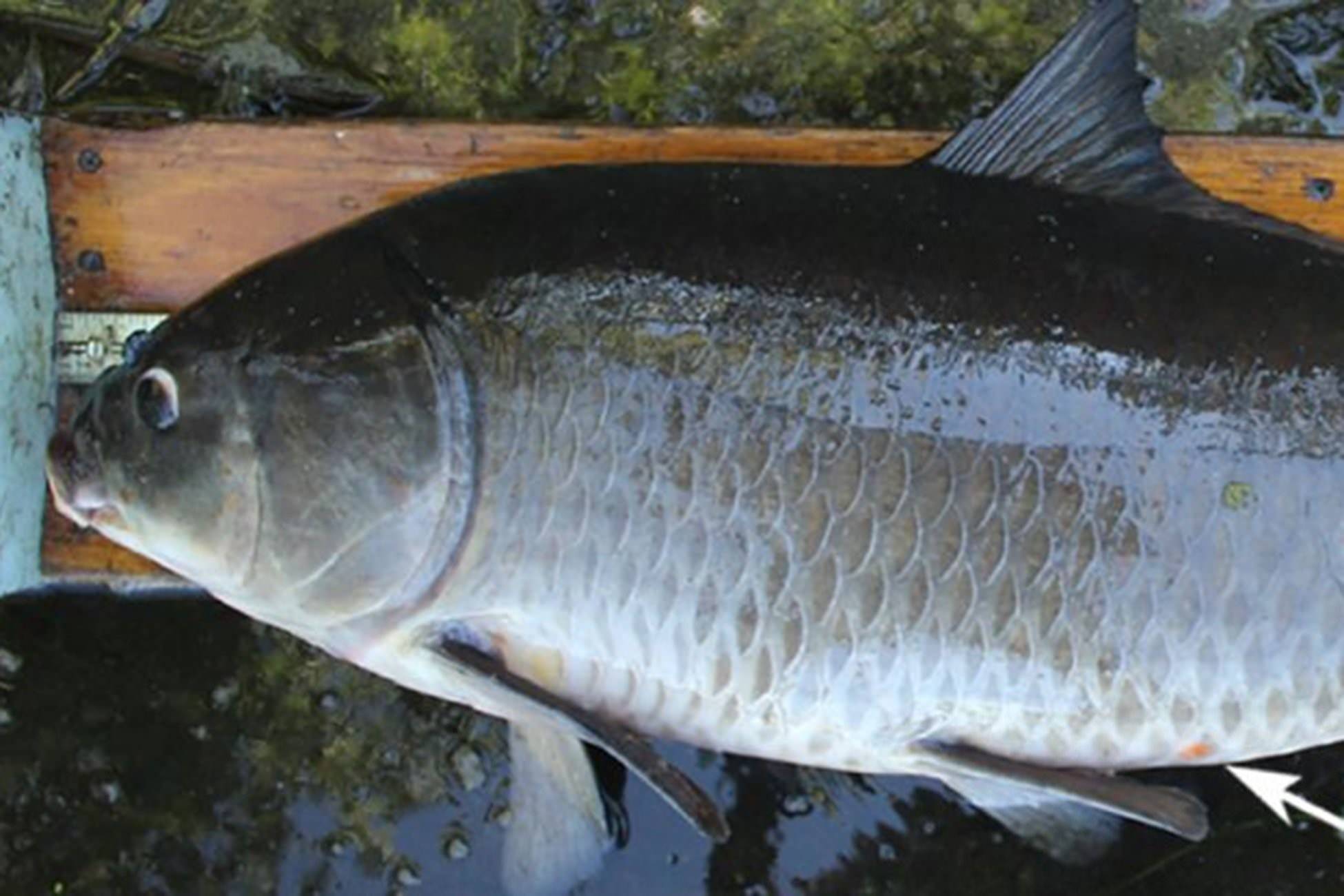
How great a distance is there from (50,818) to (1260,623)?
2.47 m

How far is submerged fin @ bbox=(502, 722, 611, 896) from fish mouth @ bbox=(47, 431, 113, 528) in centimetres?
86

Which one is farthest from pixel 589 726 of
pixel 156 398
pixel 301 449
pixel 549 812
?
pixel 156 398

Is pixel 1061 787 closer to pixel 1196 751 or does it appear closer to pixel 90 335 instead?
pixel 1196 751

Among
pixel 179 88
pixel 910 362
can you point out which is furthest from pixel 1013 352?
pixel 179 88

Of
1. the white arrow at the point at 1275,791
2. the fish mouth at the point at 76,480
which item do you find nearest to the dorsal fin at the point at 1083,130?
the white arrow at the point at 1275,791

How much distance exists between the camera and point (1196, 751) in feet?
8.10

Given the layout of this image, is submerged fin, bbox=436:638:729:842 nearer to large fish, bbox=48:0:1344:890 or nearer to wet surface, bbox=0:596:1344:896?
large fish, bbox=48:0:1344:890

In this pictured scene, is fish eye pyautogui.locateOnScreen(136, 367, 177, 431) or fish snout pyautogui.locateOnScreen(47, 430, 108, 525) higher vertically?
fish eye pyautogui.locateOnScreen(136, 367, 177, 431)

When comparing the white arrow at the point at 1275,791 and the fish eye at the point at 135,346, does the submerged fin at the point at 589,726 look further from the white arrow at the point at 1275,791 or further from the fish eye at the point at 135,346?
the white arrow at the point at 1275,791

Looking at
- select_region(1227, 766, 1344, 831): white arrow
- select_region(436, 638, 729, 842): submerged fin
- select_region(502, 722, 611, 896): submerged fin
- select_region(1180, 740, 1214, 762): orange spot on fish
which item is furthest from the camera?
select_region(1227, 766, 1344, 831): white arrow

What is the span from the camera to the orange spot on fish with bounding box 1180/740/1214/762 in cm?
246

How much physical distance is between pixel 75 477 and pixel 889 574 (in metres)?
1.40

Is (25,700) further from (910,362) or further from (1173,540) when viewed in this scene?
(1173,540)

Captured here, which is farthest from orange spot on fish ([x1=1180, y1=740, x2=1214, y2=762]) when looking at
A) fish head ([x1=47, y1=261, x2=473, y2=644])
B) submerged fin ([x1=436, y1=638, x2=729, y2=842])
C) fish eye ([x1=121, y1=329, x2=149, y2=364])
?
fish eye ([x1=121, y1=329, x2=149, y2=364])
